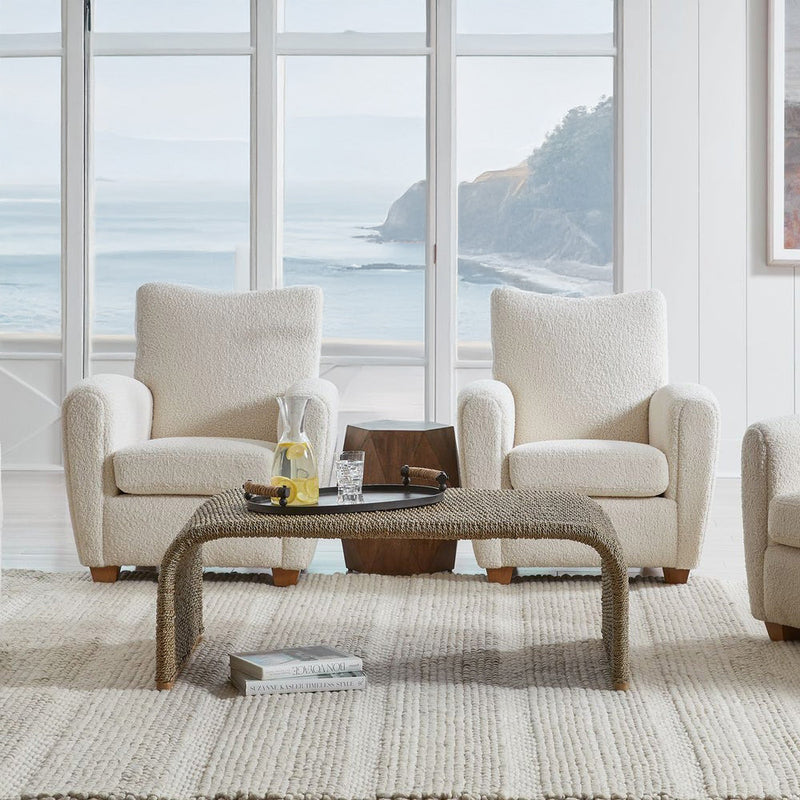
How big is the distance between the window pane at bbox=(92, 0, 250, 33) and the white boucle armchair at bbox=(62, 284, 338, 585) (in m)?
2.28

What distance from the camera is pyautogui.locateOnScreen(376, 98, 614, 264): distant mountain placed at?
17.6ft

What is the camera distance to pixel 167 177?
544cm

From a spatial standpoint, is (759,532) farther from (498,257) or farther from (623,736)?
(498,257)

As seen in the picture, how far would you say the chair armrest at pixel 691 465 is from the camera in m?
3.11

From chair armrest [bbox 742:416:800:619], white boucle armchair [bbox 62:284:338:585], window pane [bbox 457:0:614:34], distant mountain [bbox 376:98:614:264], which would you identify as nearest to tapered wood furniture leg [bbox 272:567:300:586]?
white boucle armchair [bbox 62:284:338:585]

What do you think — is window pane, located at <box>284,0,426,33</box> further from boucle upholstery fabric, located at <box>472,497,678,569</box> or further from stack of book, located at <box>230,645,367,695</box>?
stack of book, located at <box>230,645,367,695</box>

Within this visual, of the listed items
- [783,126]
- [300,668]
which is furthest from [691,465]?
[783,126]

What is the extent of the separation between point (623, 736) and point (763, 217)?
3886 mm

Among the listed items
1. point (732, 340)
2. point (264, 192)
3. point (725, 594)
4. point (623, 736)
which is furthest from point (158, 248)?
point (623, 736)

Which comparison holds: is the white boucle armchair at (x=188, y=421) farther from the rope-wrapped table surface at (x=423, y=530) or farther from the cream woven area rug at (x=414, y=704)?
the rope-wrapped table surface at (x=423, y=530)

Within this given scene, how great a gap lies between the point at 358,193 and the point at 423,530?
356cm

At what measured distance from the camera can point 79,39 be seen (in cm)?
533

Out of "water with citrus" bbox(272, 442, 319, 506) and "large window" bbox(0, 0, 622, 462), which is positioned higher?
"large window" bbox(0, 0, 622, 462)

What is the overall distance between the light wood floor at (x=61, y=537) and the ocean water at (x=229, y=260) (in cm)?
105
